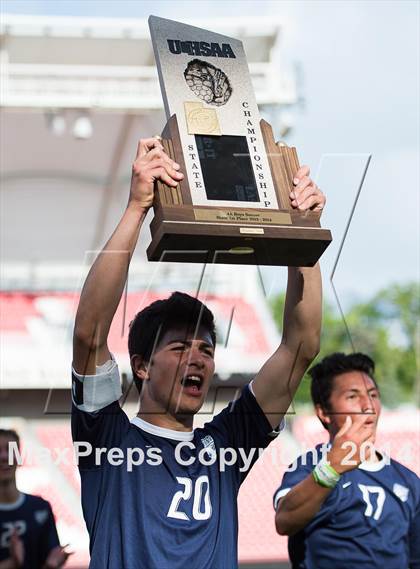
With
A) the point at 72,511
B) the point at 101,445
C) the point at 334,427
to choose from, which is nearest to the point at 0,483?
the point at 101,445

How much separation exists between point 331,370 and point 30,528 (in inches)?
40.1

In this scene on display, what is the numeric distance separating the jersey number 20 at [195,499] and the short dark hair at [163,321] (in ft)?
0.92

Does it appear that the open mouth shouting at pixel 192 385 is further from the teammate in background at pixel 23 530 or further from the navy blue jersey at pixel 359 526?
the navy blue jersey at pixel 359 526

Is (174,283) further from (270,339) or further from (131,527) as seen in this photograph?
(270,339)

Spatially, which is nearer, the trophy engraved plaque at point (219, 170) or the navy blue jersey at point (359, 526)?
the trophy engraved plaque at point (219, 170)

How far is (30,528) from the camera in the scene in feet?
7.13

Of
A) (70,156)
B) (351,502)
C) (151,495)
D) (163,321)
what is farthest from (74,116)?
(151,495)

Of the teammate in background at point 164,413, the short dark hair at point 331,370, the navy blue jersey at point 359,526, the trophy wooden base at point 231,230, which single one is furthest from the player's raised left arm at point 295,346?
the short dark hair at point 331,370

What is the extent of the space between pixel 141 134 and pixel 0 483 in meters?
3.94

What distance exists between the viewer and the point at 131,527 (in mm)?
1834

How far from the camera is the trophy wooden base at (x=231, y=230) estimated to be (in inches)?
71.2

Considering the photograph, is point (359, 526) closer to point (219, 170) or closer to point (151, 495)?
point (151, 495)

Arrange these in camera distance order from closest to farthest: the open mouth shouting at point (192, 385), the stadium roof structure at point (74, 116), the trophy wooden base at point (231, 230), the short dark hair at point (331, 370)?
the trophy wooden base at point (231, 230), the open mouth shouting at point (192, 385), the short dark hair at point (331, 370), the stadium roof structure at point (74, 116)

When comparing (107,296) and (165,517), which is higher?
(107,296)
